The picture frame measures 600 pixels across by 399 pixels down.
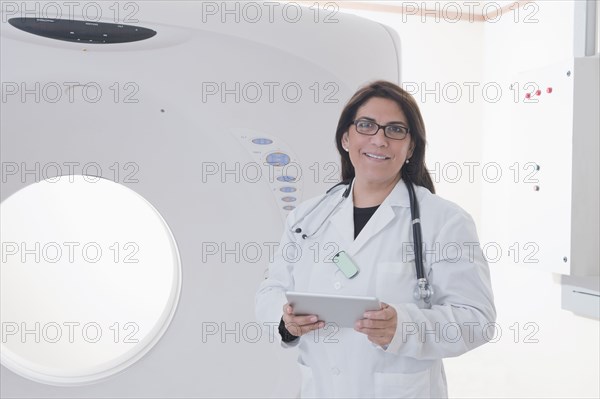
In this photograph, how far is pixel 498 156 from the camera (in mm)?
3119

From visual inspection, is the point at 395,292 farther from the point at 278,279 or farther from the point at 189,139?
the point at 189,139

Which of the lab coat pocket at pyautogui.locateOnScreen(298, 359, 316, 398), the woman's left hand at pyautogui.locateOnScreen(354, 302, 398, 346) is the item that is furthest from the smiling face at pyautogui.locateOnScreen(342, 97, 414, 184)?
the lab coat pocket at pyautogui.locateOnScreen(298, 359, 316, 398)

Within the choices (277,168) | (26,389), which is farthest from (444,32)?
(26,389)

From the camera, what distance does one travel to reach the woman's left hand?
1021 millimetres

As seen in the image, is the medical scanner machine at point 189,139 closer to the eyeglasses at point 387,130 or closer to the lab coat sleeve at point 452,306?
the eyeglasses at point 387,130

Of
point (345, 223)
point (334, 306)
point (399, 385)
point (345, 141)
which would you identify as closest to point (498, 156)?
point (345, 141)

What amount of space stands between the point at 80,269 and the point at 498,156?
2.18m

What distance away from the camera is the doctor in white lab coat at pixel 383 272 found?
1076 mm

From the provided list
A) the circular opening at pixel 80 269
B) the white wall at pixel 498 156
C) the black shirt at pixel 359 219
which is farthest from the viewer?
the white wall at pixel 498 156

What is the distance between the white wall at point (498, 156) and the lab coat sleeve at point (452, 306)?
165 centimetres

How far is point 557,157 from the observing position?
7.72 feet

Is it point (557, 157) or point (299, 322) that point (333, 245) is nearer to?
point (299, 322)

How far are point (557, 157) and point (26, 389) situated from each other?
74.6 inches

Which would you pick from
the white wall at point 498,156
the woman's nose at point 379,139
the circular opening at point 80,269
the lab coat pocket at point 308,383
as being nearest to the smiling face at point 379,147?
the woman's nose at point 379,139
